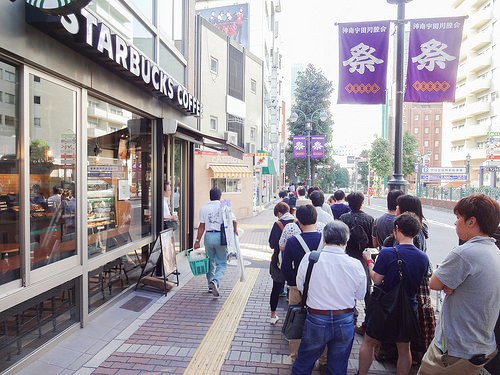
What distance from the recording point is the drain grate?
5753mm

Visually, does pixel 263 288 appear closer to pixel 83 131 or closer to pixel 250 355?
pixel 250 355

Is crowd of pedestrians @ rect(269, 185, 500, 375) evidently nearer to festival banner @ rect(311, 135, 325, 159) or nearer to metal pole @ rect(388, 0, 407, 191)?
metal pole @ rect(388, 0, 407, 191)

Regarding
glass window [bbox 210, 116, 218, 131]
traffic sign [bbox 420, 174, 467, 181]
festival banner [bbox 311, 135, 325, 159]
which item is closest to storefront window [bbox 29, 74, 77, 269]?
glass window [bbox 210, 116, 218, 131]

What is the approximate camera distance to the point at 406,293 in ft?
10.7

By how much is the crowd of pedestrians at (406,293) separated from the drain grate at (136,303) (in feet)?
9.28

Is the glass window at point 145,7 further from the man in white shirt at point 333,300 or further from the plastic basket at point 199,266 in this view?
the man in white shirt at point 333,300

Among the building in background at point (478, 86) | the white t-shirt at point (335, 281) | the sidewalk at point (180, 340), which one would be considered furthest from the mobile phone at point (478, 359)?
the building in background at point (478, 86)

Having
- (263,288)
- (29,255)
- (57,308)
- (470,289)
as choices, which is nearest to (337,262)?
(470,289)

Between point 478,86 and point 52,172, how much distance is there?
53881mm

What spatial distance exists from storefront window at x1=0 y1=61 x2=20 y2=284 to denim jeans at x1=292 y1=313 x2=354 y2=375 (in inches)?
115

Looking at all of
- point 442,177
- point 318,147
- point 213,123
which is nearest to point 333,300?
point 213,123

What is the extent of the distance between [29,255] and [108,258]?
1752 millimetres

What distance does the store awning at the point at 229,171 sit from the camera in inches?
734

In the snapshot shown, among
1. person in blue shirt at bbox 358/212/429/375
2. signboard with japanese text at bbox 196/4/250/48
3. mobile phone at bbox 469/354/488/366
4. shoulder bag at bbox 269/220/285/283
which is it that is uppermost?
signboard with japanese text at bbox 196/4/250/48
